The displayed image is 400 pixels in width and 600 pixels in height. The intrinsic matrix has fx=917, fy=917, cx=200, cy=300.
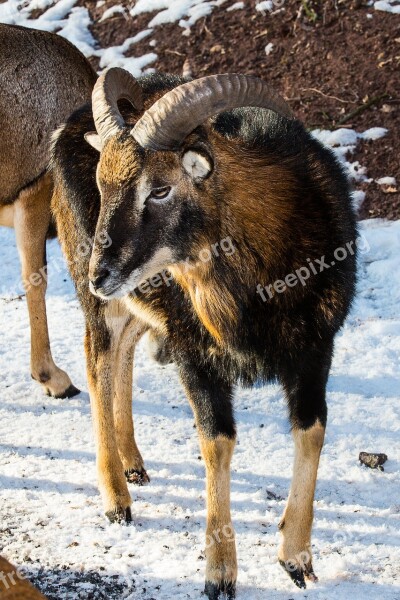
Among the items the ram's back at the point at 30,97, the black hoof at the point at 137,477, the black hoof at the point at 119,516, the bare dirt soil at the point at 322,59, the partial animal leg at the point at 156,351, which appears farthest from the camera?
the bare dirt soil at the point at 322,59

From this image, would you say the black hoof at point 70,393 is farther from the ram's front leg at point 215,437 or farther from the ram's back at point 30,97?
the ram's front leg at point 215,437

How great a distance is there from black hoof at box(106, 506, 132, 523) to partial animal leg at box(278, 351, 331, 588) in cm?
97

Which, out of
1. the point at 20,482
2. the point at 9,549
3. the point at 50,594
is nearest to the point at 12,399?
the point at 20,482

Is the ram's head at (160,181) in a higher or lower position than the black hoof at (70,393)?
higher

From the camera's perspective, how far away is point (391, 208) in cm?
827

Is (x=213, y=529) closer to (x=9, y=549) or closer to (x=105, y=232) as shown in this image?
(x=9, y=549)

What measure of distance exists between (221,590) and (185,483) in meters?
1.10

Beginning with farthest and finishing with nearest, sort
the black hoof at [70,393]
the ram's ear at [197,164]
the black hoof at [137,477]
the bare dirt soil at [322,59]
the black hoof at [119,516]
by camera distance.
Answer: the bare dirt soil at [322,59] → the black hoof at [70,393] → the black hoof at [137,477] → the black hoof at [119,516] → the ram's ear at [197,164]

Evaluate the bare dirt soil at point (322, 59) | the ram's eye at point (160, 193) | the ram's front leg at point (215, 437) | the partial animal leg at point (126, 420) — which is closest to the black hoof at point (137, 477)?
the partial animal leg at point (126, 420)

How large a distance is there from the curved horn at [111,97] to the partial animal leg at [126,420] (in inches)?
56.6

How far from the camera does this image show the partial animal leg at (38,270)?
6395 mm

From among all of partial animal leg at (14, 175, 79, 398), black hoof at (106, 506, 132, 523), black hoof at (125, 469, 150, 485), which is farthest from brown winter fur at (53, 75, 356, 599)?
partial animal leg at (14, 175, 79, 398)

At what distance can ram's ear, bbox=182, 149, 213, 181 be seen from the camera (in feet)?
13.6

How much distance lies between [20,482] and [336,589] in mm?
2074
